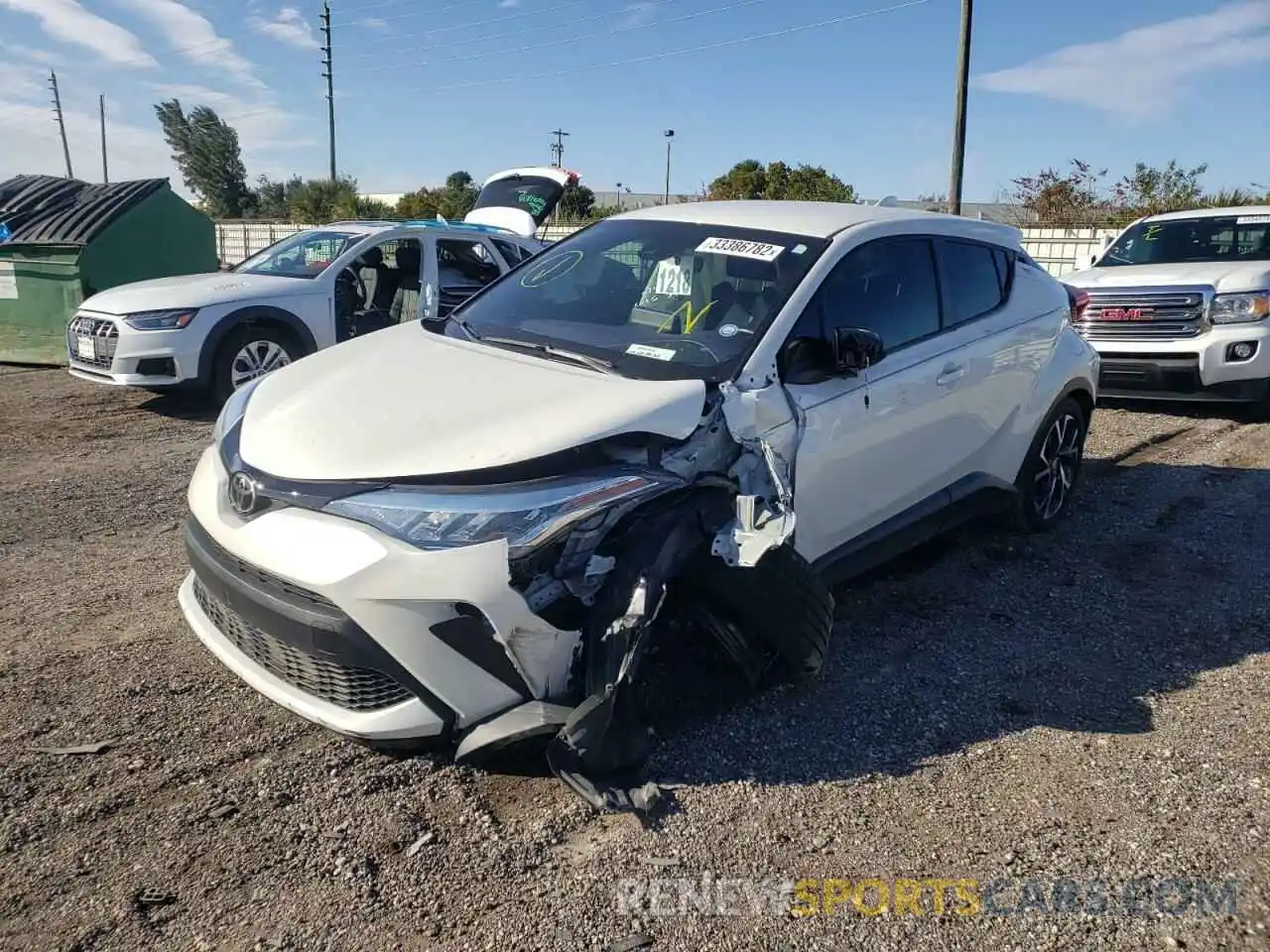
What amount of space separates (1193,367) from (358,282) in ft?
23.8

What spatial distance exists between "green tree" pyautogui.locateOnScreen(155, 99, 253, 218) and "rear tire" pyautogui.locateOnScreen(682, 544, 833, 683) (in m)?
70.8

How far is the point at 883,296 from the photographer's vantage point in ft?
13.0

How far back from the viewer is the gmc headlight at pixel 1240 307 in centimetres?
797

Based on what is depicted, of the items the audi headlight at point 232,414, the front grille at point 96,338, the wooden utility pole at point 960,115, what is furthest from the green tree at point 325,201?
the audi headlight at point 232,414

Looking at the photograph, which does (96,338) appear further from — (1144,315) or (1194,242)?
(1194,242)

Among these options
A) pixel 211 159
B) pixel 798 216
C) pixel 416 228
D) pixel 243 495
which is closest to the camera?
pixel 243 495

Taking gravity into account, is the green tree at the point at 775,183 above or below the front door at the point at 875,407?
above

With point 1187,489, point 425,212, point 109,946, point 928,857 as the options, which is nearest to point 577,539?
point 928,857

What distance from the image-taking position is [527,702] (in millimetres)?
2725

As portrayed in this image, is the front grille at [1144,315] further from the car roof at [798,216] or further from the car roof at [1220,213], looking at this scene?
the car roof at [798,216]

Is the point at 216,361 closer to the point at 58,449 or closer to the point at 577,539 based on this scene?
the point at 58,449

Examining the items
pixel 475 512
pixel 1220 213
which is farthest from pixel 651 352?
pixel 1220 213

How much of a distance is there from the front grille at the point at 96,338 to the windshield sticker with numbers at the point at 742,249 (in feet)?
18.8

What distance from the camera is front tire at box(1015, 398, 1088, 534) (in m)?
5.00
